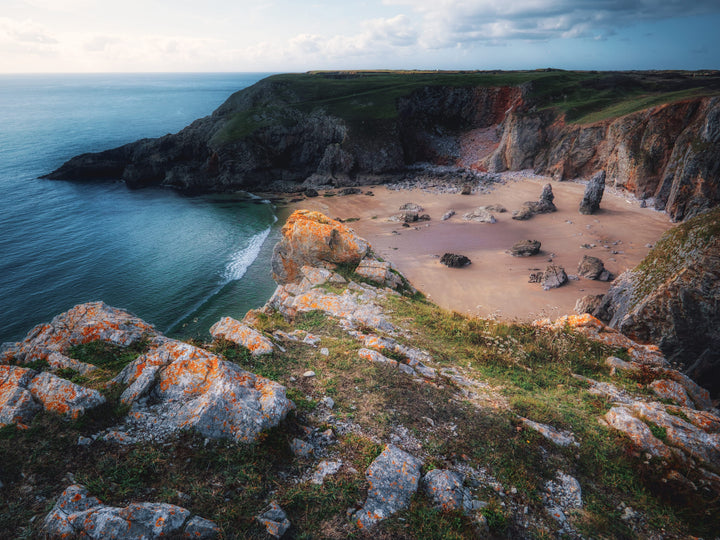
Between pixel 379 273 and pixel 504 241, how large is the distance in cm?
2345

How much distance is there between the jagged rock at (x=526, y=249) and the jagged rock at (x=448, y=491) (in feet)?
99.8

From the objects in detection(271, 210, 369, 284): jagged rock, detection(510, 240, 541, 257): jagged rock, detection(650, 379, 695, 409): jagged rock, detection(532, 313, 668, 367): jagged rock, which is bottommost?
detection(510, 240, 541, 257): jagged rock

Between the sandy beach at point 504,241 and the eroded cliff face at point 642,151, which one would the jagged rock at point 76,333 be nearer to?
the sandy beach at point 504,241

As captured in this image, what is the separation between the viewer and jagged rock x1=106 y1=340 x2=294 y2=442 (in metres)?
6.82

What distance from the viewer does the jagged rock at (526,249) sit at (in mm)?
32812

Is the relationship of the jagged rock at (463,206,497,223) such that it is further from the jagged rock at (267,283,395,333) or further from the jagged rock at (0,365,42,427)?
the jagged rock at (0,365,42,427)

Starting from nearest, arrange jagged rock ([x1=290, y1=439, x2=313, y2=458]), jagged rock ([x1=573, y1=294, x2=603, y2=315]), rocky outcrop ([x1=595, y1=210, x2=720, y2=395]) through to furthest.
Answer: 1. jagged rock ([x1=290, y1=439, x2=313, y2=458])
2. rocky outcrop ([x1=595, y1=210, x2=720, y2=395])
3. jagged rock ([x1=573, y1=294, x2=603, y2=315])

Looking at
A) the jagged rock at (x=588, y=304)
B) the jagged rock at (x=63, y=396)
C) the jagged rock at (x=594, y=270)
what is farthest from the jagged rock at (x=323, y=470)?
the jagged rock at (x=594, y=270)

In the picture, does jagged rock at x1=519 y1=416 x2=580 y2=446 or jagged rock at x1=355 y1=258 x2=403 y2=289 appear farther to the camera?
jagged rock at x1=355 y1=258 x2=403 y2=289

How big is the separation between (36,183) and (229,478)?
8187cm

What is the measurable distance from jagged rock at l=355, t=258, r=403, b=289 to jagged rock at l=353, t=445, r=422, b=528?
12.0 metres

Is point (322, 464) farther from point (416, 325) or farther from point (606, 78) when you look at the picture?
point (606, 78)

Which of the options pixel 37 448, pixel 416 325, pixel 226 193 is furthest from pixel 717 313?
pixel 226 193

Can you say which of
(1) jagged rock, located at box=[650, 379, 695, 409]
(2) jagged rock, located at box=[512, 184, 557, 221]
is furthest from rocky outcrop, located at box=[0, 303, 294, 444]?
(2) jagged rock, located at box=[512, 184, 557, 221]
